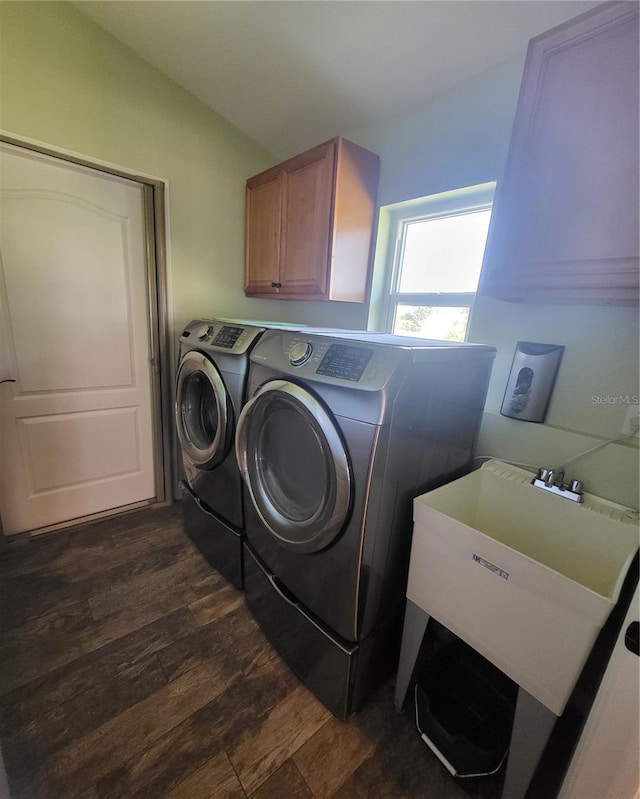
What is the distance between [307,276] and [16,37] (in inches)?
63.6

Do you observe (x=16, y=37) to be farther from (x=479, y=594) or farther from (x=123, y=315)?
(x=479, y=594)

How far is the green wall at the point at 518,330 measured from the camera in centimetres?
112

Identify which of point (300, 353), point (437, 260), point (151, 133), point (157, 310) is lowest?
point (300, 353)

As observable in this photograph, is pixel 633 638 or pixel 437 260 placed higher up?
pixel 437 260

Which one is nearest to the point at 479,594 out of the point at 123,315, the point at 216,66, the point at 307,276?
the point at 307,276

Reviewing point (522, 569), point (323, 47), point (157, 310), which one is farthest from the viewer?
point (157, 310)

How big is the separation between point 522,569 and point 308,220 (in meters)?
1.75

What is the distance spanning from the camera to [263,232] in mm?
2111

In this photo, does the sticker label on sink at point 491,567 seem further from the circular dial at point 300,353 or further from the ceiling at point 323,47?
the ceiling at point 323,47

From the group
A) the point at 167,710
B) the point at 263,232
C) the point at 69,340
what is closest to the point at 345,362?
the point at 167,710

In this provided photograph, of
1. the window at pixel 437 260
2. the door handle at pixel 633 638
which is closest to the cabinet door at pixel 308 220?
the window at pixel 437 260

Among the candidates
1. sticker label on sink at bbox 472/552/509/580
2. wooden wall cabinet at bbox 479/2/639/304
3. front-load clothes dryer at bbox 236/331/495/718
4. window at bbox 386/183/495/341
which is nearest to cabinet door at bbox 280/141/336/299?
window at bbox 386/183/495/341

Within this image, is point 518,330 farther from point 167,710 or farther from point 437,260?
point 167,710

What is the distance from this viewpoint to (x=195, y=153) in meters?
2.03
